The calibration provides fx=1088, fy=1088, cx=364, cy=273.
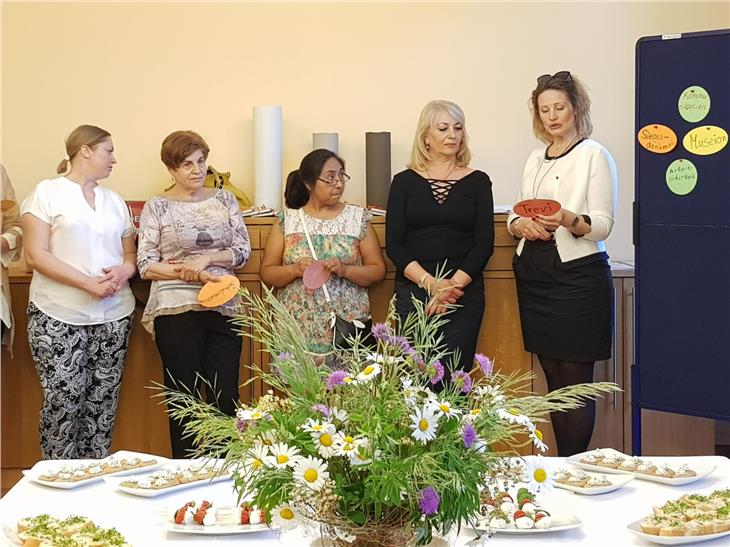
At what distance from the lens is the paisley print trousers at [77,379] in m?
4.39

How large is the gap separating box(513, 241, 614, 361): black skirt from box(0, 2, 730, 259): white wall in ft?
5.09

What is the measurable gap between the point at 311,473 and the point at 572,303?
9.02 ft

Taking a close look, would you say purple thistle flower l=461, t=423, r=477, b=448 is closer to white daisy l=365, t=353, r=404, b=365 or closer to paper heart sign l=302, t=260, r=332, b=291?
white daisy l=365, t=353, r=404, b=365

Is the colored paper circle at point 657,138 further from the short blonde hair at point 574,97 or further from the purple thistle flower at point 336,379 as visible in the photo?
the purple thistle flower at point 336,379

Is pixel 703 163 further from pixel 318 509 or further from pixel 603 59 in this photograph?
pixel 318 509

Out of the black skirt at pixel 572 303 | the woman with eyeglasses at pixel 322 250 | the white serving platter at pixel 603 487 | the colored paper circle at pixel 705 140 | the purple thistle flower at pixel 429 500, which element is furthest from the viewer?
the woman with eyeglasses at pixel 322 250

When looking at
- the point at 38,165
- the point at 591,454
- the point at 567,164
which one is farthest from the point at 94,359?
the point at 591,454

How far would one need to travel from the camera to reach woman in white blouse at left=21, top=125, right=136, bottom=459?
4375 millimetres

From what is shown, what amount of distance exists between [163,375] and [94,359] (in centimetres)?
39

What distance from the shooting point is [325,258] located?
14.8ft

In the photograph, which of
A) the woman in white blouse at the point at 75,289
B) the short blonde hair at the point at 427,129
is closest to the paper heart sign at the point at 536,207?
the short blonde hair at the point at 427,129

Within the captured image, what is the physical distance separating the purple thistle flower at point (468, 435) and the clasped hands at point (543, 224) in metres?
2.43

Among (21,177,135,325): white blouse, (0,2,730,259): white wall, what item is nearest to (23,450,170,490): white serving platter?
(21,177,135,325): white blouse

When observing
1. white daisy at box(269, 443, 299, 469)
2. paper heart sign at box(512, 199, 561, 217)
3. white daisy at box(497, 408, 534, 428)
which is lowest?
white daisy at box(269, 443, 299, 469)
